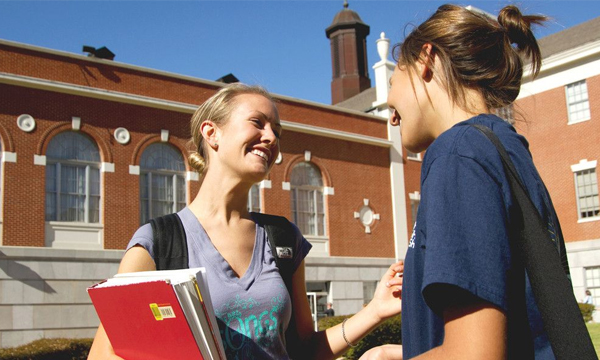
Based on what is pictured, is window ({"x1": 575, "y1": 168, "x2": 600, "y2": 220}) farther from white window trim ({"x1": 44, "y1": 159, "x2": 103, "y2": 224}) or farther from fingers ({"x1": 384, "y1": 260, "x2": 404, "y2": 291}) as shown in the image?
fingers ({"x1": 384, "y1": 260, "x2": 404, "y2": 291})

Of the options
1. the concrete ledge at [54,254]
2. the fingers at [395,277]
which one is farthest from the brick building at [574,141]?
the fingers at [395,277]

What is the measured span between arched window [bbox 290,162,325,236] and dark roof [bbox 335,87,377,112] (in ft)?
36.8

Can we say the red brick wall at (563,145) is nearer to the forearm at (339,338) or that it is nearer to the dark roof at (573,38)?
the dark roof at (573,38)

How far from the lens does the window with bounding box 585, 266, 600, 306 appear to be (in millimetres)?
26791

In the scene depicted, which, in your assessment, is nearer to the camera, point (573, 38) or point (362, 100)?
point (573, 38)

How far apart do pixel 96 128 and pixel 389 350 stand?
1876 cm

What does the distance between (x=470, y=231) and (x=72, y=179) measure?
19.3 meters

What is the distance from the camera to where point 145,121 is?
2073 cm

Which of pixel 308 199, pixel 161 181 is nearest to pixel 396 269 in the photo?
pixel 161 181

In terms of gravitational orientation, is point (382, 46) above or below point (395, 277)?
above

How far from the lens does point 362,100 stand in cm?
3766

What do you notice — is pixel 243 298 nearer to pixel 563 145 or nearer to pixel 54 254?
pixel 54 254

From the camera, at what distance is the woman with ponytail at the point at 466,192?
144cm

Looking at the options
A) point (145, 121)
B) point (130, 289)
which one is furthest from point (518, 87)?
point (145, 121)
